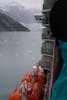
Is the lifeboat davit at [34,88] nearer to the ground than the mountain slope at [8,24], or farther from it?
farther from it

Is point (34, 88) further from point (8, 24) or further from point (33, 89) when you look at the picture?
point (8, 24)

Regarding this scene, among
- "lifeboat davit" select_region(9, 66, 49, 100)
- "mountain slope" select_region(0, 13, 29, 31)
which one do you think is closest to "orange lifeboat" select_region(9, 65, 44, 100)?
"lifeboat davit" select_region(9, 66, 49, 100)

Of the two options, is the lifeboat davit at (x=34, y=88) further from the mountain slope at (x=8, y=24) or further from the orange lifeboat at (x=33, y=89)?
the mountain slope at (x=8, y=24)

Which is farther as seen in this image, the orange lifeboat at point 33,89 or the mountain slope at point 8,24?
the mountain slope at point 8,24

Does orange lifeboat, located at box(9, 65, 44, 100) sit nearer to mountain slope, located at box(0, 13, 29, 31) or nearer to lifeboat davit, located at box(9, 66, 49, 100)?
lifeboat davit, located at box(9, 66, 49, 100)

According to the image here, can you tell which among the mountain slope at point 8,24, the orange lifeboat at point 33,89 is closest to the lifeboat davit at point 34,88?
the orange lifeboat at point 33,89

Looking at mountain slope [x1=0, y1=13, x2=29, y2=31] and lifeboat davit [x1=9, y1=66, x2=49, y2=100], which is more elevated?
lifeboat davit [x1=9, y1=66, x2=49, y2=100]

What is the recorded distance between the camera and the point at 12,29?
49.3 m

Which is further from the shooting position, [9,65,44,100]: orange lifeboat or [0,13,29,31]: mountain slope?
[0,13,29,31]: mountain slope

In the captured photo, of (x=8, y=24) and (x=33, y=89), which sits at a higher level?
(x=33, y=89)

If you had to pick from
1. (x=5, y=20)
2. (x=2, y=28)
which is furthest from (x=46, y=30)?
(x=2, y=28)

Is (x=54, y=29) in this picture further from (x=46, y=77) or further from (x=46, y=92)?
(x=46, y=77)

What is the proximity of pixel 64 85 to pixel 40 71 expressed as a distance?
1194mm

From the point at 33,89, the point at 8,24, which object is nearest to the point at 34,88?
the point at 33,89
